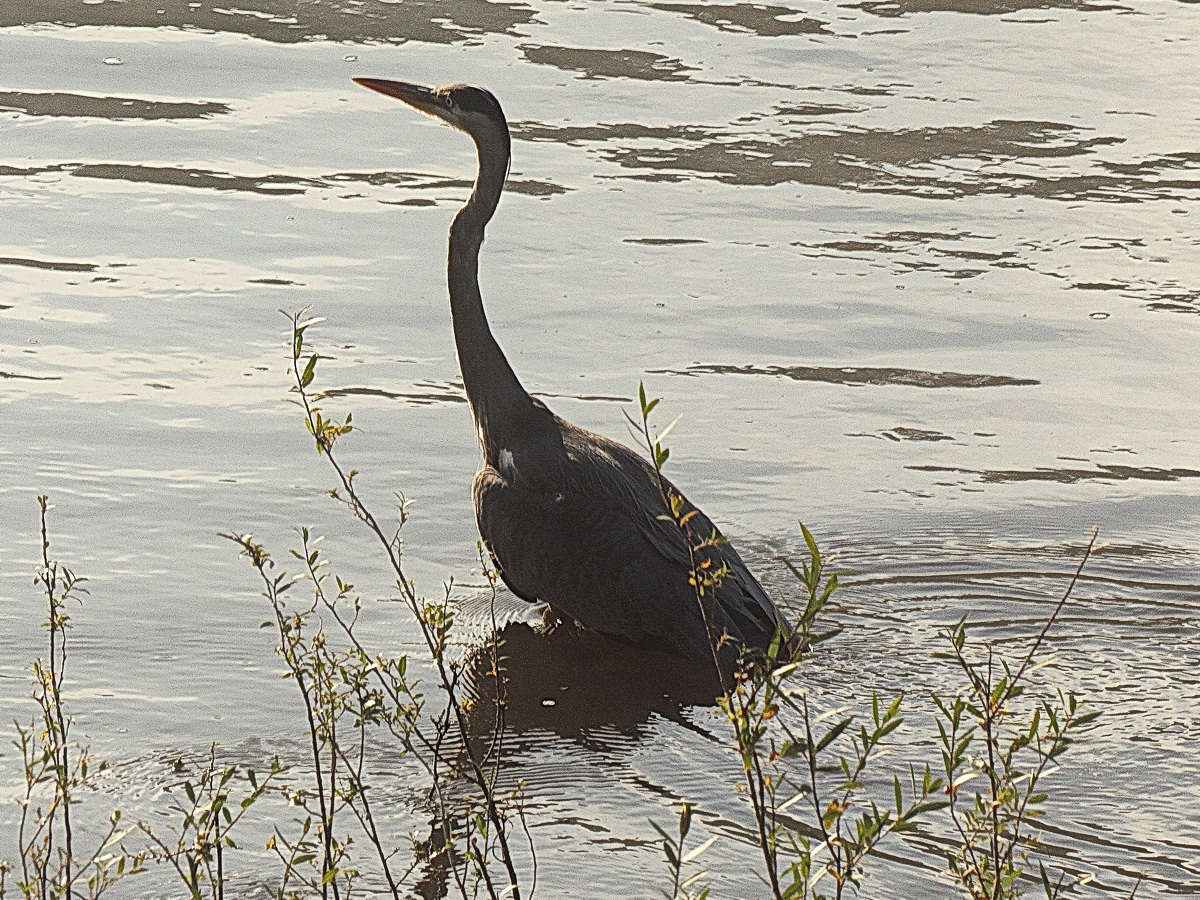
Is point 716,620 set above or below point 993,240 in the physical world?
below

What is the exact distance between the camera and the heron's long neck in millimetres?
6852

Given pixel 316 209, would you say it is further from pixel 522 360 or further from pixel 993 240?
pixel 993 240

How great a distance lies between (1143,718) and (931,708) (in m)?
0.65

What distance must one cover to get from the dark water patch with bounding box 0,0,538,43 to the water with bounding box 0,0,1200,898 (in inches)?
2.1

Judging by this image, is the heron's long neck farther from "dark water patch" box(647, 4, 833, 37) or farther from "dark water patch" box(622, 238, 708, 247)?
"dark water patch" box(647, 4, 833, 37)

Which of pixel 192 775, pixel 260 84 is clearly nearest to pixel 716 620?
pixel 192 775

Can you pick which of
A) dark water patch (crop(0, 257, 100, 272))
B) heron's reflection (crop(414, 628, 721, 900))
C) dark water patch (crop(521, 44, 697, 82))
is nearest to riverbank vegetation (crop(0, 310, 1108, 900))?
heron's reflection (crop(414, 628, 721, 900))

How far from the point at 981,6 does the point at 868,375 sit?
7.13 meters

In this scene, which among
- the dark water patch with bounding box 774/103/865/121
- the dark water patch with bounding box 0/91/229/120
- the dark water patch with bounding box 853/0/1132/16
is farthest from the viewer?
the dark water patch with bounding box 853/0/1132/16

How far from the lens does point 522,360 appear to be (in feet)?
28.5

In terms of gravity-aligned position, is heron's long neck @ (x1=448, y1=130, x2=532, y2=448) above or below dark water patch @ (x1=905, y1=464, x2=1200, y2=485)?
above

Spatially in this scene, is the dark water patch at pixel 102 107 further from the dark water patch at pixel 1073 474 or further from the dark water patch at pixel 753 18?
the dark water patch at pixel 1073 474

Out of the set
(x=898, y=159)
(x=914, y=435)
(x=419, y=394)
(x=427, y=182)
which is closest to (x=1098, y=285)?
(x=914, y=435)

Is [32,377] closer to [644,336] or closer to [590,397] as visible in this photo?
[590,397]
